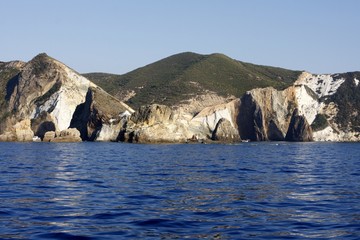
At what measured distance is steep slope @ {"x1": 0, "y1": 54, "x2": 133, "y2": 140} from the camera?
121 m

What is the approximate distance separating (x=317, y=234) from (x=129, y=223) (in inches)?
236

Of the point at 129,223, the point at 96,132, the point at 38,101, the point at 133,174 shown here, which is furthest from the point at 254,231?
the point at 38,101

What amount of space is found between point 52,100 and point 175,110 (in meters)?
36.3

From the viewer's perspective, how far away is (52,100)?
433ft

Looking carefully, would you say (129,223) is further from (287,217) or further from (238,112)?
(238,112)

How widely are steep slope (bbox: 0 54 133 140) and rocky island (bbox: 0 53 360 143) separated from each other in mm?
240

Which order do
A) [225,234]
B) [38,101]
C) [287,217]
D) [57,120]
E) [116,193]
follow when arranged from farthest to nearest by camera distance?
[38,101], [57,120], [116,193], [287,217], [225,234]

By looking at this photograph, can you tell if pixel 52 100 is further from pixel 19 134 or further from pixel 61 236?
pixel 61 236

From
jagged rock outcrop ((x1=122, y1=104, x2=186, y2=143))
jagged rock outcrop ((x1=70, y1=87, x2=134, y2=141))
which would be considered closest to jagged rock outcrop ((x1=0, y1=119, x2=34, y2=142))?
jagged rock outcrop ((x1=70, y1=87, x2=134, y2=141))

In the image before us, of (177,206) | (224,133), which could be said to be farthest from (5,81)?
(177,206)

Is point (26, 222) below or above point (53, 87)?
below

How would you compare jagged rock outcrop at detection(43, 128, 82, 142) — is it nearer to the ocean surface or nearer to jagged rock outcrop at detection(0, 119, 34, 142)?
jagged rock outcrop at detection(0, 119, 34, 142)

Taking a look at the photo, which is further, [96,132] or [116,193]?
[96,132]

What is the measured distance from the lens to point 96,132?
4508 inches
